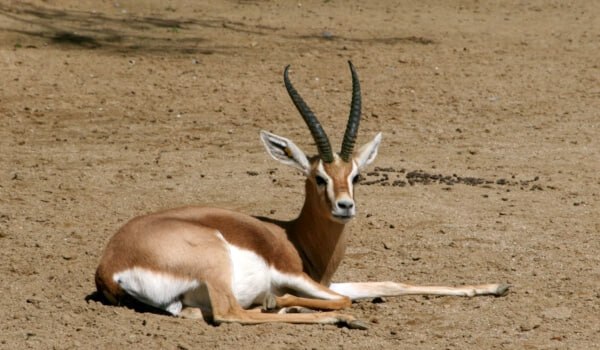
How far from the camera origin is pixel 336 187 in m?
6.73

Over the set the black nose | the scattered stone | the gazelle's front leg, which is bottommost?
the gazelle's front leg

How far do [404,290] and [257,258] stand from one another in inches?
36.6

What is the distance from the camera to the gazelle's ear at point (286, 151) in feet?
23.1

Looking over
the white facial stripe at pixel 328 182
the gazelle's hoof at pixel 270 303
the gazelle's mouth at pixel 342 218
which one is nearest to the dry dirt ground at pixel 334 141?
the gazelle's hoof at pixel 270 303

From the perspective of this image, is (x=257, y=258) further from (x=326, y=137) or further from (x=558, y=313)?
(x=558, y=313)

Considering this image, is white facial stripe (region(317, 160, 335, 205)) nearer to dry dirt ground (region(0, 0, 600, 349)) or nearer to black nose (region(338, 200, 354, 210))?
black nose (region(338, 200, 354, 210))

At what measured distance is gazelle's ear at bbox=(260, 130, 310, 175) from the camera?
7.03 m

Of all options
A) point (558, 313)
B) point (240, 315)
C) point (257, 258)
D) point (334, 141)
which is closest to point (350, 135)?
point (257, 258)

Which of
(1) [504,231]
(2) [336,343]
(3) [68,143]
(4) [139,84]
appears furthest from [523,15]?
(2) [336,343]

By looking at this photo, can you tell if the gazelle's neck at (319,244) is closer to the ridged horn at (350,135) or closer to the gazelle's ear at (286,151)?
the gazelle's ear at (286,151)

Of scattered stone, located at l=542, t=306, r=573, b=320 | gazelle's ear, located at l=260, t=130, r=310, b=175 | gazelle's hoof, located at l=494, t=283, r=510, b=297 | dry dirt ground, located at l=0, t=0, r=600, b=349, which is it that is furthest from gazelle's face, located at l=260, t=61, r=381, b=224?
scattered stone, located at l=542, t=306, r=573, b=320

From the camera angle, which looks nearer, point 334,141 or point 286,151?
point 286,151

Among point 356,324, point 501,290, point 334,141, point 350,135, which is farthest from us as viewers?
point 334,141

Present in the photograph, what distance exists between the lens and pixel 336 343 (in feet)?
20.2
